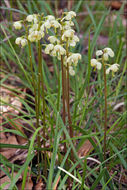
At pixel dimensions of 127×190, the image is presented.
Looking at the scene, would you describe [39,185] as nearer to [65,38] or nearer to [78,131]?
[78,131]

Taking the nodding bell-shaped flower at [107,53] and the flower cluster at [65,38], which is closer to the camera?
the flower cluster at [65,38]

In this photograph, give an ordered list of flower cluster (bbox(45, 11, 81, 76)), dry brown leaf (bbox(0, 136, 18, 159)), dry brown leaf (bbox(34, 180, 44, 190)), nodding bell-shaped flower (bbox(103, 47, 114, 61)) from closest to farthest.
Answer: flower cluster (bbox(45, 11, 81, 76)) → nodding bell-shaped flower (bbox(103, 47, 114, 61)) → dry brown leaf (bbox(34, 180, 44, 190)) → dry brown leaf (bbox(0, 136, 18, 159))

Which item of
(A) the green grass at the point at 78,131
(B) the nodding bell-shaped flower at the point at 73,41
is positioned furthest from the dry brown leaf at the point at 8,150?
(B) the nodding bell-shaped flower at the point at 73,41

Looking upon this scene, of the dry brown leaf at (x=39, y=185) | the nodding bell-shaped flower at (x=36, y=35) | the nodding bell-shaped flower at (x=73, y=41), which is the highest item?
the nodding bell-shaped flower at (x=36, y=35)

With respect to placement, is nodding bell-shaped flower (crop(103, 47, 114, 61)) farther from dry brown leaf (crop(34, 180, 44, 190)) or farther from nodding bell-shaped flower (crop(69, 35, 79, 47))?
dry brown leaf (crop(34, 180, 44, 190))

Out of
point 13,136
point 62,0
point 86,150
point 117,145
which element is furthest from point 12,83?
point 62,0

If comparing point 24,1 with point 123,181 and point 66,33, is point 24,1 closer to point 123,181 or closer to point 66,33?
point 66,33

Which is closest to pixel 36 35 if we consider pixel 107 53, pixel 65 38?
pixel 65 38

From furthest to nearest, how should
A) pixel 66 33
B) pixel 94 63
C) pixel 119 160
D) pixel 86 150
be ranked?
1. pixel 86 150
2. pixel 119 160
3. pixel 94 63
4. pixel 66 33

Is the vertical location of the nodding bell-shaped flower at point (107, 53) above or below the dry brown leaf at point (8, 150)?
above

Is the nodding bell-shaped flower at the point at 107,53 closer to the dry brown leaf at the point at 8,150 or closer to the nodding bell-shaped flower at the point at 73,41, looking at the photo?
the nodding bell-shaped flower at the point at 73,41

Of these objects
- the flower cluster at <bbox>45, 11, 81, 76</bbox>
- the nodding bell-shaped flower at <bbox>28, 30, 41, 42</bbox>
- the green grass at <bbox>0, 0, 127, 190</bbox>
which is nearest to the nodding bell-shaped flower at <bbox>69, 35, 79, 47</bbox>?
the flower cluster at <bbox>45, 11, 81, 76</bbox>
